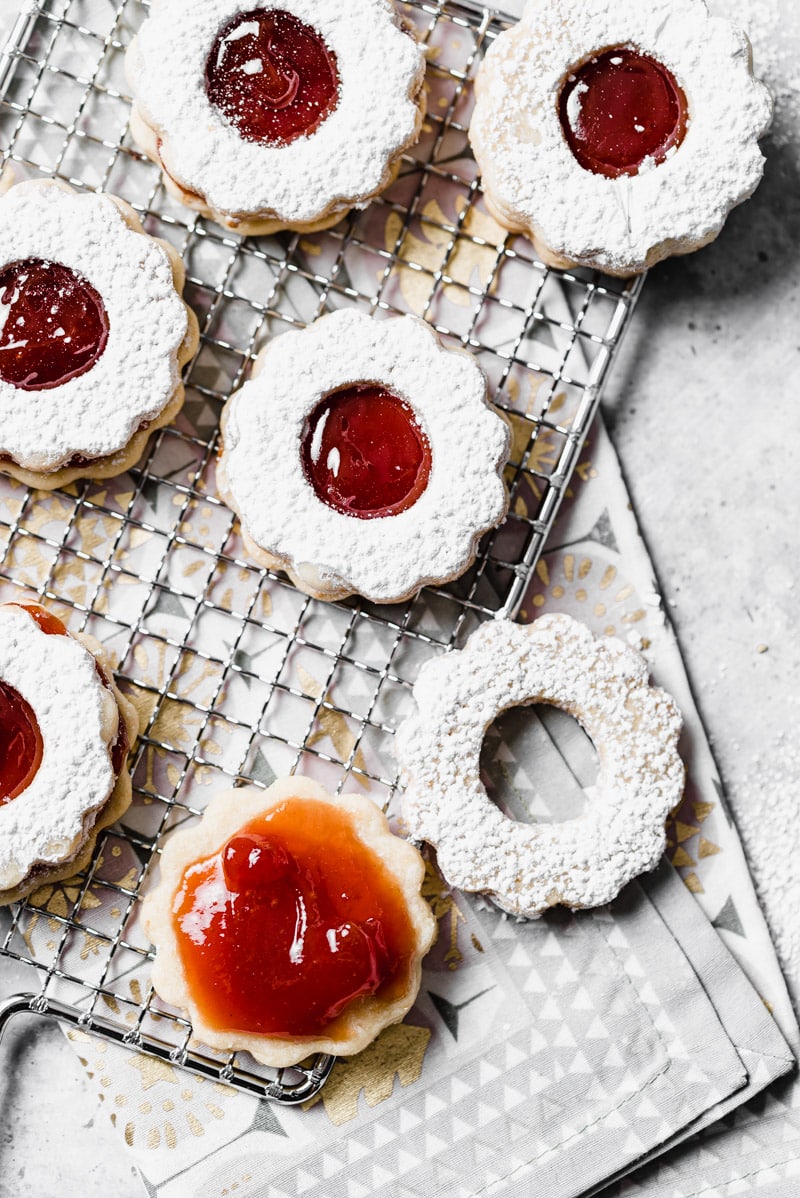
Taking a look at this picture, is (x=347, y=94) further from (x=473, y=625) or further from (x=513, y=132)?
(x=473, y=625)

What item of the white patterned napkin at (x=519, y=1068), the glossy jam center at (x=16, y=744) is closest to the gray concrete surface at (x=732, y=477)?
the white patterned napkin at (x=519, y=1068)

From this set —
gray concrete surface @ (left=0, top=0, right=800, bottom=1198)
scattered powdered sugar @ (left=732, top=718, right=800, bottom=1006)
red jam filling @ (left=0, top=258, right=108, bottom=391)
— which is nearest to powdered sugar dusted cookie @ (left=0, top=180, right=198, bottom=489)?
red jam filling @ (left=0, top=258, right=108, bottom=391)

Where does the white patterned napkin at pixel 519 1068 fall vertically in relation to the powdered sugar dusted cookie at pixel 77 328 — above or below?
below

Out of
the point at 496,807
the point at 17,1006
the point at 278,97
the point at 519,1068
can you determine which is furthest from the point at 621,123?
the point at 17,1006

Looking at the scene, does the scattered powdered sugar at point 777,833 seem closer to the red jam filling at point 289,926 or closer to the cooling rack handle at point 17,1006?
the red jam filling at point 289,926

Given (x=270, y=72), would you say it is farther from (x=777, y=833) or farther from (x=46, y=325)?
(x=777, y=833)

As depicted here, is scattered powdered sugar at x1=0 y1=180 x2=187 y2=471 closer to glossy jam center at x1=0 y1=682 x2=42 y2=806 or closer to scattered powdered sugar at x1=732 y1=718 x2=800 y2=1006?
glossy jam center at x1=0 y1=682 x2=42 y2=806
